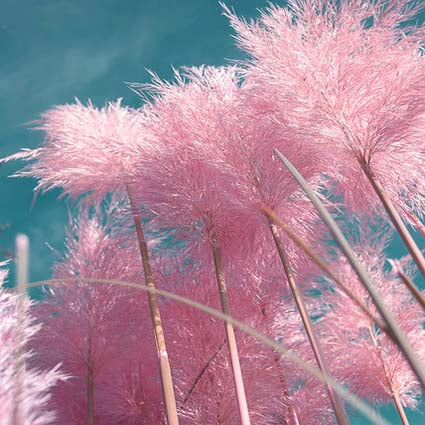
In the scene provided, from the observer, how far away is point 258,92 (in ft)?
5.41

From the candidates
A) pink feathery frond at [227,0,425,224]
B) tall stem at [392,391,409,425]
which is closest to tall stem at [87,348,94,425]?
pink feathery frond at [227,0,425,224]

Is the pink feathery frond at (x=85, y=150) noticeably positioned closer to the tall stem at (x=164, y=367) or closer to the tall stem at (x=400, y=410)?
the tall stem at (x=164, y=367)

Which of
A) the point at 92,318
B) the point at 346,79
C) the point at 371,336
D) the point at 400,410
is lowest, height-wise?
the point at 400,410

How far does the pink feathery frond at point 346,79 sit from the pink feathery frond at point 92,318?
1021mm

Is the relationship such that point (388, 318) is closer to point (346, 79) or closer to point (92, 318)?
point (346, 79)

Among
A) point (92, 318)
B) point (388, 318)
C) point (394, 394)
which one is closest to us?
point (388, 318)

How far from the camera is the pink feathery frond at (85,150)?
6.44ft

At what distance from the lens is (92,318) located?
2.09m

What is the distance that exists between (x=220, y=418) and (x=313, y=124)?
3.52ft

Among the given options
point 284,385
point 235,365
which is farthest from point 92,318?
point 235,365

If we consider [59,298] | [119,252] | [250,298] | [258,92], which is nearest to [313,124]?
[258,92]

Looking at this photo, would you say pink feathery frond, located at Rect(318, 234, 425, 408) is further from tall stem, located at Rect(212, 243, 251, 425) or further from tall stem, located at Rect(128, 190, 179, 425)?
tall stem, located at Rect(128, 190, 179, 425)

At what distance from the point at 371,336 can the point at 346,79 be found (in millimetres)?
1475

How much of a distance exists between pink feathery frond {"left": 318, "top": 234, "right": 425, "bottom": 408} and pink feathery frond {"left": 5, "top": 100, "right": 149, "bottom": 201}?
108 centimetres
